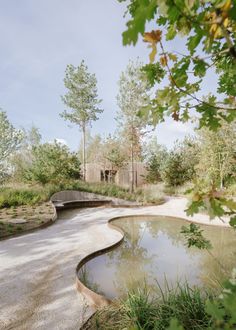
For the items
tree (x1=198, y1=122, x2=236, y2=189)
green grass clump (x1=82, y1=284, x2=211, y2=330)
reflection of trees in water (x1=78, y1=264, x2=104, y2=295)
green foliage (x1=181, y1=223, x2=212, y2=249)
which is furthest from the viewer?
tree (x1=198, y1=122, x2=236, y2=189)

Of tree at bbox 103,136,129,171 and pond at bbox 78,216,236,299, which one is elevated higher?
tree at bbox 103,136,129,171

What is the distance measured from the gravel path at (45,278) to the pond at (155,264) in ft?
1.47

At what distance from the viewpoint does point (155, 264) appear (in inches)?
217

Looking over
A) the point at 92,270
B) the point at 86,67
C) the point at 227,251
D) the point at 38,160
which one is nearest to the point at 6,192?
the point at 38,160

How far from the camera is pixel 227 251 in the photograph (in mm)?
6273

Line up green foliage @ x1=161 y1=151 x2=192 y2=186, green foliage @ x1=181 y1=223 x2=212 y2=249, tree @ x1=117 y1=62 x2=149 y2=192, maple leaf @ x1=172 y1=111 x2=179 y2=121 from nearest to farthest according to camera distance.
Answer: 1. maple leaf @ x1=172 y1=111 x2=179 y2=121
2. green foliage @ x1=181 y1=223 x2=212 y2=249
3. tree @ x1=117 y1=62 x2=149 y2=192
4. green foliage @ x1=161 y1=151 x2=192 y2=186

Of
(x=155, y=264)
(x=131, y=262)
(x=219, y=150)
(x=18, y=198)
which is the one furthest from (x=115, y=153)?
(x=155, y=264)

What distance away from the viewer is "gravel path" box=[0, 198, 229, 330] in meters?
3.15

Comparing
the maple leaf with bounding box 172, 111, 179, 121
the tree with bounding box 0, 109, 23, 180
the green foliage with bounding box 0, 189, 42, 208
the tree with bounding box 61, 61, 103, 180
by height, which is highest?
the tree with bounding box 61, 61, 103, 180

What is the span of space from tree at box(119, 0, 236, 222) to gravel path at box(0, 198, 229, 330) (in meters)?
3.03

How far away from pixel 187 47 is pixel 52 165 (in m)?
16.3

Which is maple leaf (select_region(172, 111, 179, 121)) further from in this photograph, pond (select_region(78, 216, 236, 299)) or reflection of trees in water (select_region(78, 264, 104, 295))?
reflection of trees in water (select_region(78, 264, 104, 295))

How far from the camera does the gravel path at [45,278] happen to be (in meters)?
3.15

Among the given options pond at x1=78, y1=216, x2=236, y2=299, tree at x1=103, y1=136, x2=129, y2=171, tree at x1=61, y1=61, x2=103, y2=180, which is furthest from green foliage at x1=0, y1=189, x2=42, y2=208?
tree at x1=103, y1=136, x2=129, y2=171
